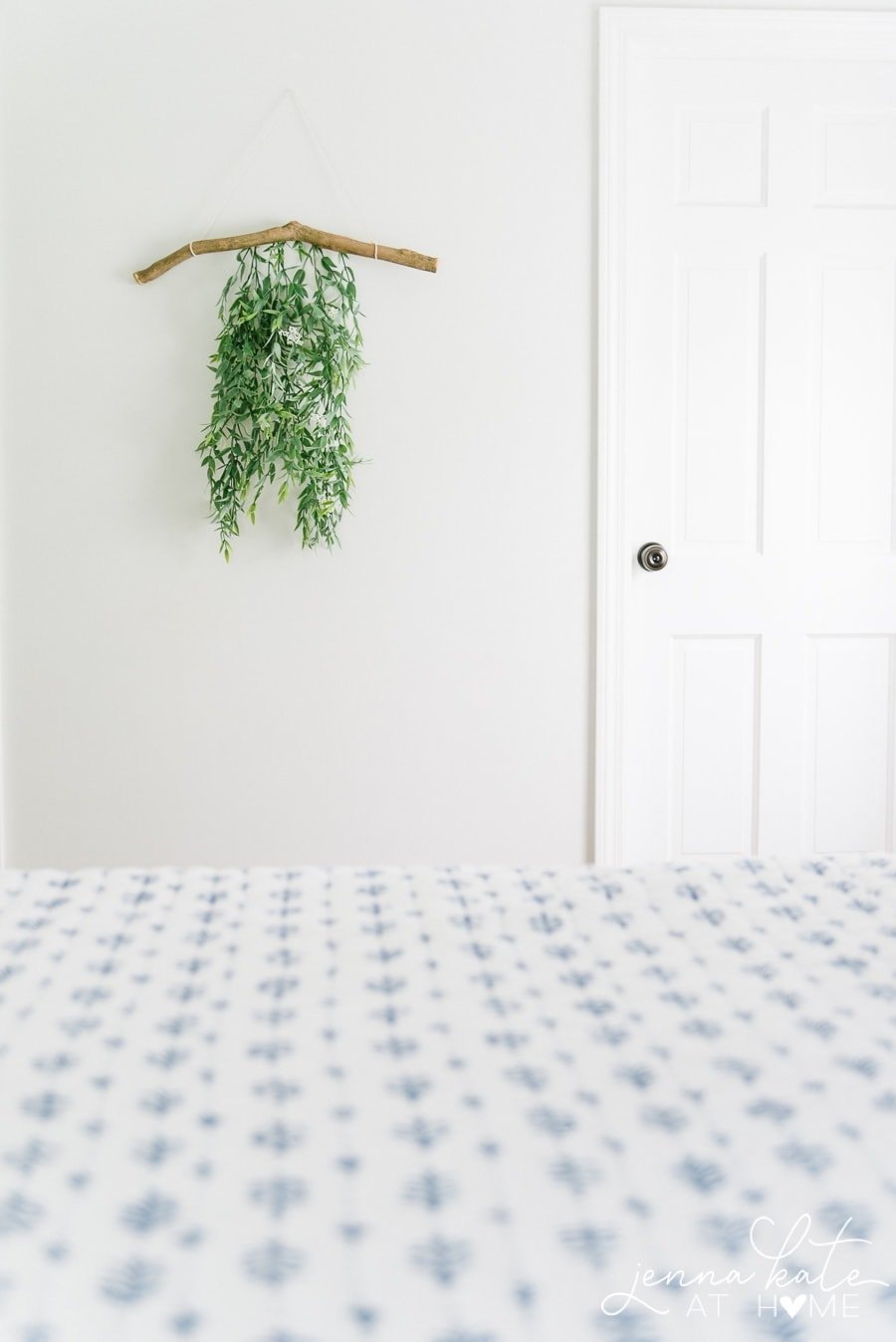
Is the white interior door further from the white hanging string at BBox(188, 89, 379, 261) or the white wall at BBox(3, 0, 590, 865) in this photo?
Answer: the white hanging string at BBox(188, 89, 379, 261)

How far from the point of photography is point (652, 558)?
7.66ft

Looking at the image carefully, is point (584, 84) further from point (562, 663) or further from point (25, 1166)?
point (25, 1166)

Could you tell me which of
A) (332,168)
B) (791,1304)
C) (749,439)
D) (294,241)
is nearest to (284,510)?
(294,241)

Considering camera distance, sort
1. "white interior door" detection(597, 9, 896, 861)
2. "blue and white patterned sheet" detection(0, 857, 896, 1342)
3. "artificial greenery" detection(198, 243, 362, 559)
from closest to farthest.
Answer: "blue and white patterned sheet" detection(0, 857, 896, 1342), "artificial greenery" detection(198, 243, 362, 559), "white interior door" detection(597, 9, 896, 861)

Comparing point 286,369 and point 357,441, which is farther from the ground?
point 286,369

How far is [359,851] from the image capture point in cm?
236

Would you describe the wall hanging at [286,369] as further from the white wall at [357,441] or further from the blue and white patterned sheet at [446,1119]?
the blue and white patterned sheet at [446,1119]

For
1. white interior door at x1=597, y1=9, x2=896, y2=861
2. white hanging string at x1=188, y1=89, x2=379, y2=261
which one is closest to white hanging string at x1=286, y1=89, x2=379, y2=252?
white hanging string at x1=188, y1=89, x2=379, y2=261

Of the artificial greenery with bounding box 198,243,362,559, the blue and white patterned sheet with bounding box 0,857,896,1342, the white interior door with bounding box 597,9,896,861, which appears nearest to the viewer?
the blue and white patterned sheet with bounding box 0,857,896,1342

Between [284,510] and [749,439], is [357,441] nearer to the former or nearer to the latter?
[284,510]

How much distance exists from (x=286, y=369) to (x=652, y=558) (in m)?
0.86

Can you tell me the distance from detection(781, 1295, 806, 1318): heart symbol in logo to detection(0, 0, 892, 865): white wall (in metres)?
1.89

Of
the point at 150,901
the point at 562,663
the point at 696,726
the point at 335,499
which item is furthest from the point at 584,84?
the point at 150,901

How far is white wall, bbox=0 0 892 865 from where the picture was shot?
2.21 meters
